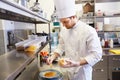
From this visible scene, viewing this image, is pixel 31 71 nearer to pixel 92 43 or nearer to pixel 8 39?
pixel 8 39

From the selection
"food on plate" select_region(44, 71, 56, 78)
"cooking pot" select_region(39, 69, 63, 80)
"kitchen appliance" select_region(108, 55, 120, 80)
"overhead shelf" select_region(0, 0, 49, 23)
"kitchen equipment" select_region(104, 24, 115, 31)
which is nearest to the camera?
"overhead shelf" select_region(0, 0, 49, 23)

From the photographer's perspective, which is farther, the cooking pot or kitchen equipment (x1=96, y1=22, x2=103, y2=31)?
kitchen equipment (x1=96, y1=22, x2=103, y2=31)

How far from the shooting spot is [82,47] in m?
1.51

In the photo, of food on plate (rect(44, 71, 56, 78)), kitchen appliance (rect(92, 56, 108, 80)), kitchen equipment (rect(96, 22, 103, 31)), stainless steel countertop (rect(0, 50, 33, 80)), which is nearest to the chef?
food on plate (rect(44, 71, 56, 78))

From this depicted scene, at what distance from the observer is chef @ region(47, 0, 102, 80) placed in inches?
56.2

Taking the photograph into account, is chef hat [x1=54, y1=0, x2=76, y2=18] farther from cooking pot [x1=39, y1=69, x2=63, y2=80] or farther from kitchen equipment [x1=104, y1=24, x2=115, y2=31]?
kitchen equipment [x1=104, y1=24, x2=115, y2=31]

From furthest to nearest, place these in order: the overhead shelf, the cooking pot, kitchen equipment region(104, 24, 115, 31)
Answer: kitchen equipment region(104, 24, 115, 31) → the cooking pot → the overhead shelf

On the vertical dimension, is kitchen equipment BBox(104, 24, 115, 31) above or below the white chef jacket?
above

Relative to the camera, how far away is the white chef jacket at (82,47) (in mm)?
1421

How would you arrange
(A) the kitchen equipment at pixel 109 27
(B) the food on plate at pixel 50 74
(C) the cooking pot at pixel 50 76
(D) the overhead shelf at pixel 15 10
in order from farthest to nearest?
1. (A) the kitchen equipment at pixel 109 27
2. (B) the food on plate at pixel 50 74
3. (C) the cooking pot at pixel 50 76
4. (D) the overhead shelf at pixel 15 10

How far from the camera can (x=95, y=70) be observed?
2955 mm

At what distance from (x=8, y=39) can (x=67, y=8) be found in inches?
31.1

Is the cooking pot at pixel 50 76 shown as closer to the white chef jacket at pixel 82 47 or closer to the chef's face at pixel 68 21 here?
the white chef jacket at pixel 82 47

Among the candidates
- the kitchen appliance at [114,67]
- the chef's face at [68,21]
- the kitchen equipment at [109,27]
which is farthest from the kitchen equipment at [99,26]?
the chef's face at [68,21]
